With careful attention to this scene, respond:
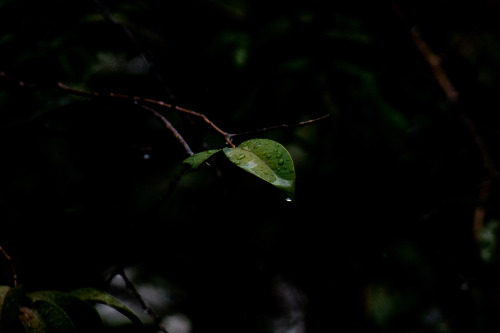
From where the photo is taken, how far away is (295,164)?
1.60 metres

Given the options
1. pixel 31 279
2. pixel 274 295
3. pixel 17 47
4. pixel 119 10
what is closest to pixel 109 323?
pixel 31 279

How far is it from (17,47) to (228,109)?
77 centimetres

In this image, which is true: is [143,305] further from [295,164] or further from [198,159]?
[295,164]

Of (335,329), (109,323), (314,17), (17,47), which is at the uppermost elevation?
(17,47)

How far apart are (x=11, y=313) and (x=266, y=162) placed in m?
0.57

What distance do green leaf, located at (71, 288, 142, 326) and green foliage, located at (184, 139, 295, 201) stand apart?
0.42 meters

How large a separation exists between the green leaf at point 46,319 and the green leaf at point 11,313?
2cm

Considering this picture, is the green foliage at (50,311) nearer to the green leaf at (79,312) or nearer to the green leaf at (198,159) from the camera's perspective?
the green leaf at (79,312)

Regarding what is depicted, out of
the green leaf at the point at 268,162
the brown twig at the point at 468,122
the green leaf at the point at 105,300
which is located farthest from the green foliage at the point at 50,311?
the brown twig at the point at 468,122

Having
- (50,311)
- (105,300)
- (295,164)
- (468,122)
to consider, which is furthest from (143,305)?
(468,122)

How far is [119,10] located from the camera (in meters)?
1.46

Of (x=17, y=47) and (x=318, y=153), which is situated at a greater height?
(x=17, y=47)

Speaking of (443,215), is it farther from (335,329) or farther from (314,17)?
(314,17)

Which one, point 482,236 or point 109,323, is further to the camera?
point 482,236
